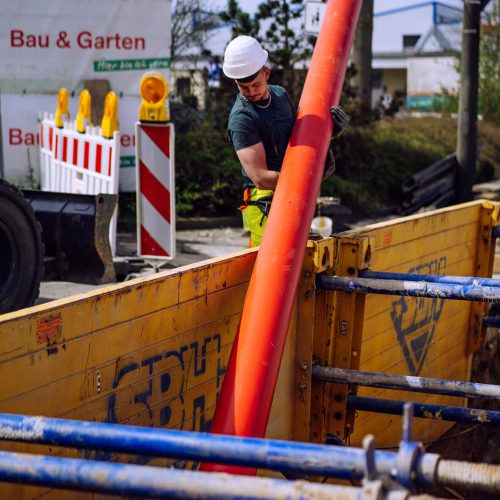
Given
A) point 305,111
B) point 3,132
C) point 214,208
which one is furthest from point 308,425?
point 214,208

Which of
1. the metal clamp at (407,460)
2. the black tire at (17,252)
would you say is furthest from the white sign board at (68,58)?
the metal clamp at (407,460)

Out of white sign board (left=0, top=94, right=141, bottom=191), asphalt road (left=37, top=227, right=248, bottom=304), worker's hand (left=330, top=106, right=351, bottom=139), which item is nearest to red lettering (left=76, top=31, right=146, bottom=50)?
white sign board (left=0, top=94, right=141, bottom=191)

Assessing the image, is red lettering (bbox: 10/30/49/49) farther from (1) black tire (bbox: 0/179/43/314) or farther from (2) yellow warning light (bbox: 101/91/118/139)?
(1) black tire (bbox: 0/179/43/314)

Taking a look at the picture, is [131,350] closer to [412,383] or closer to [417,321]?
[412,383]

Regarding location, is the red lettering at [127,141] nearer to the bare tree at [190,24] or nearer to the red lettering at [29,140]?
the red lettering at [29,140]

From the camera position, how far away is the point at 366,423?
5207 millimetres

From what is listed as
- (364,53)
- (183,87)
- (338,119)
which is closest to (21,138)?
(183,87)

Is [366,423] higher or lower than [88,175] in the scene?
lower

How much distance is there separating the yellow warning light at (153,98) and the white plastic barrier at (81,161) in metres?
0.47

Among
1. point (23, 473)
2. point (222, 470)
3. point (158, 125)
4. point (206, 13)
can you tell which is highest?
point (206, 13)

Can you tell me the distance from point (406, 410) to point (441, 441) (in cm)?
432

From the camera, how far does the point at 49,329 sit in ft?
9.68

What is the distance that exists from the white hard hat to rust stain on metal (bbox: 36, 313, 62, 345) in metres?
2.25

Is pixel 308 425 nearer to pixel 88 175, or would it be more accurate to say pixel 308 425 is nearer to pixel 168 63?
pixel 88 175
